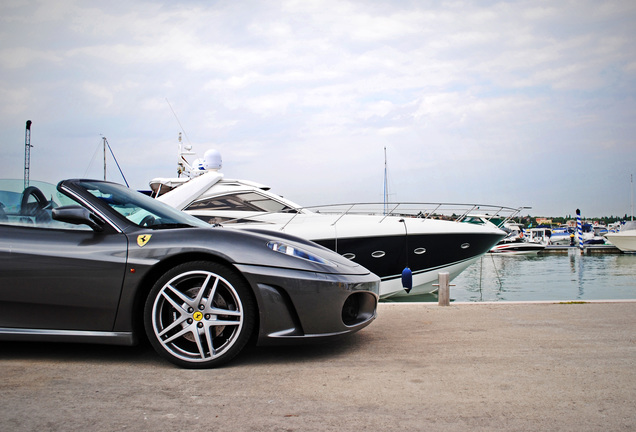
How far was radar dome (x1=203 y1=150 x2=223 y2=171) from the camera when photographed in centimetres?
1407

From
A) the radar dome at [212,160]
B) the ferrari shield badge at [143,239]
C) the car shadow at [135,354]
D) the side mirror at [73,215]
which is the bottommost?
the car shadow at [135,354]

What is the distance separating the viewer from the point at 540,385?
104 inches

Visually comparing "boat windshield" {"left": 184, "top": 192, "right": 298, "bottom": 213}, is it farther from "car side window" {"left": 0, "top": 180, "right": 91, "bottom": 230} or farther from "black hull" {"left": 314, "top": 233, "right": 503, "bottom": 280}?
"car side window" {"left": 0, "top": 180, "right": 91, "bottom": 230}

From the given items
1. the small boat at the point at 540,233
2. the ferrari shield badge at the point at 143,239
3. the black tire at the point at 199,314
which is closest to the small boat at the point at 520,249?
the small boat at the point at 540,233

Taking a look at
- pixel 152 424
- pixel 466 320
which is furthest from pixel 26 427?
pixel 466 320

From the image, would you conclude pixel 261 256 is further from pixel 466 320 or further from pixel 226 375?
pixel 466 320

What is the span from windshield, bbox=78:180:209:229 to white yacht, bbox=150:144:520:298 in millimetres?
6139

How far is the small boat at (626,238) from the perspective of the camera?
33344 mm

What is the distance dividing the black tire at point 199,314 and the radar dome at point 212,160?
37.3 ft

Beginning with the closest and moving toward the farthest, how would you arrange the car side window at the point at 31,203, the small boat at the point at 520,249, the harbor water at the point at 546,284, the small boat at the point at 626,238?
1. the car side window at the point at 31,203
2. the harbor water at the point at 546,284
3. the small boat at the point at 626,238
4. the small boat at the point at 520,249

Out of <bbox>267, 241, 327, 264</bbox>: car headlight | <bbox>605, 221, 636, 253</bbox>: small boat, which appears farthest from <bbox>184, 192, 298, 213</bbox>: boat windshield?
<bbox>605, 221, 636, 253</bbox>: small boat

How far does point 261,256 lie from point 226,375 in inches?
27.5

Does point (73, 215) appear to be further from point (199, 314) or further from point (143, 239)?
point (199, 314)

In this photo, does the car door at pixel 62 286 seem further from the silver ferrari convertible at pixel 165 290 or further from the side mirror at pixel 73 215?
the side mirror at pixel 73 215
